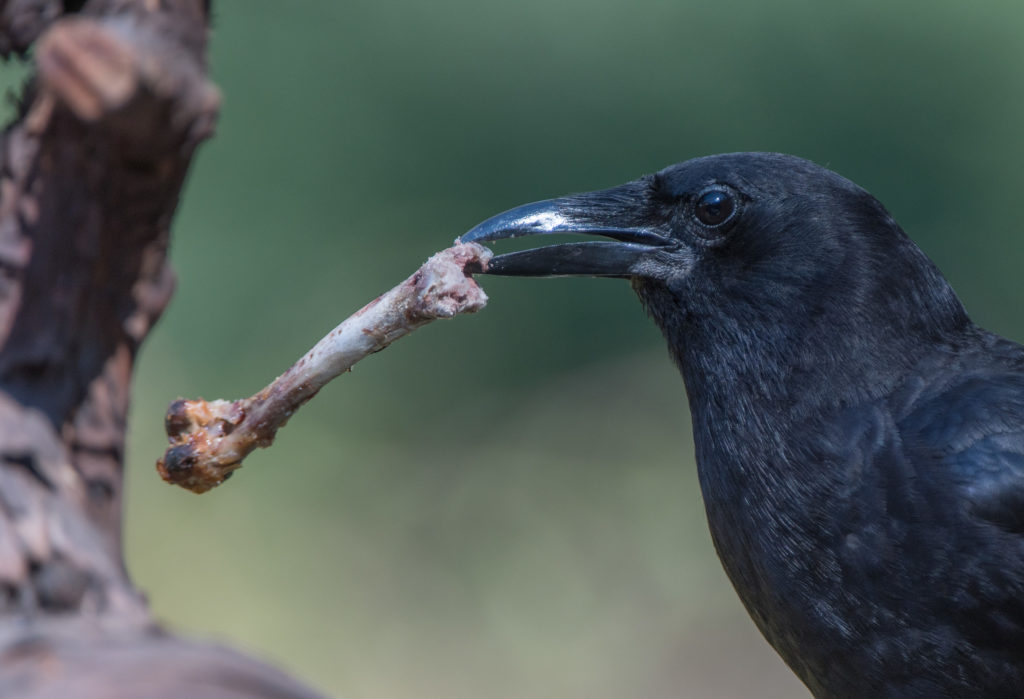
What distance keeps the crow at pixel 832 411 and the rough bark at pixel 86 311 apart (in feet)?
3.32

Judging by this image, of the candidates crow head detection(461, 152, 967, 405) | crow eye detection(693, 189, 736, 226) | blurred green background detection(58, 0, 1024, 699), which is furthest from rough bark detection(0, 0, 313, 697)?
blurred green background detection(58, 0, 1024, 699)

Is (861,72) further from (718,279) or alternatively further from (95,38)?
(95,38)

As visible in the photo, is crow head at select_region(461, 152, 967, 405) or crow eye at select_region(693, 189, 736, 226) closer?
crow head at select_region(461, 152, 967, 405)

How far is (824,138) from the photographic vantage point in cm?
555

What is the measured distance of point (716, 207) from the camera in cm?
254

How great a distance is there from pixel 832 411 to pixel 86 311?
1.40 m

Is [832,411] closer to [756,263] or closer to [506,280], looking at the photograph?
[756,263]

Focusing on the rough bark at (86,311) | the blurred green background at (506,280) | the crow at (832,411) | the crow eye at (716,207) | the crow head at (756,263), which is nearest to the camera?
the rough bark at (86,311)

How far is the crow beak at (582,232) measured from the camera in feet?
8.02

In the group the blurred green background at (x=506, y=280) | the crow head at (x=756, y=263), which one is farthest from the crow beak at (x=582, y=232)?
the blurred green background at (x=506, y=280)

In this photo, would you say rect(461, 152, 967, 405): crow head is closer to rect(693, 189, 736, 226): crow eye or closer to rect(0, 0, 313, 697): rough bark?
rect(693, 189, 736, 226): crow eye

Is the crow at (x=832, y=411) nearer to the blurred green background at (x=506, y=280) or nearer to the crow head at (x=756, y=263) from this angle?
the crow head at (x=756, y=263)

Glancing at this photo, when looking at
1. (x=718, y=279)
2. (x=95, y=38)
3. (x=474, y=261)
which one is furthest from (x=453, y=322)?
(x=95, y=38)

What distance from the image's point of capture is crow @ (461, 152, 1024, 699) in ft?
6.88
